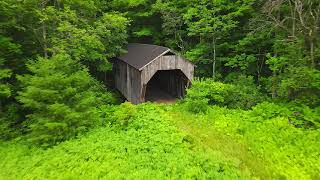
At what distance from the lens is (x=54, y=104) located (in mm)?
10961

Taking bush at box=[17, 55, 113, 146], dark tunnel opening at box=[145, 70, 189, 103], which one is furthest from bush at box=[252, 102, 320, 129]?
bush at box=[17, 55, 113, 146]

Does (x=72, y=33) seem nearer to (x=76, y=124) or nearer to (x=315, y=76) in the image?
(x=76, y=124)

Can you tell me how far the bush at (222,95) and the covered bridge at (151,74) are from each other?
3.12 metres

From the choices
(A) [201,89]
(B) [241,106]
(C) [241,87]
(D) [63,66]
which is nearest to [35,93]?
(D) [63,66]

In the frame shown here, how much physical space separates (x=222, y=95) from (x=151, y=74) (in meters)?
4.70

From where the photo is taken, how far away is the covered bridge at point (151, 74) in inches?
696

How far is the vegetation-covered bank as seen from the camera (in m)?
8.68

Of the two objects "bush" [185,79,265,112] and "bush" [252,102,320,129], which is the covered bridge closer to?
"bush" [185,79,265,112]

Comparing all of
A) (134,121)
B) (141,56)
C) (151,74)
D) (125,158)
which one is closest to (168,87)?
(141,56)

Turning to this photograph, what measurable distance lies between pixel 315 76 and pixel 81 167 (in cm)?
1036

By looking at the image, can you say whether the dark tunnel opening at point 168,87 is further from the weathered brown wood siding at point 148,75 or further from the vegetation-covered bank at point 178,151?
the vegetation-covered bank at point 178,151

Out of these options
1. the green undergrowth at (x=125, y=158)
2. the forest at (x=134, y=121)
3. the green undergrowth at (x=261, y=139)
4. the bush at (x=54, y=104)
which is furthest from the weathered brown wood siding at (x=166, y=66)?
the green undergrowth at (x=125, y=158)

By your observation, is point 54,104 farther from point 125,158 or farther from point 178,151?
point 178,151

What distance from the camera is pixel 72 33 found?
15352 millimetres
